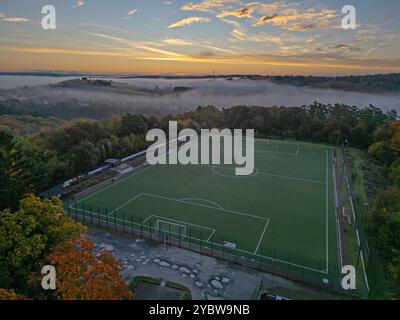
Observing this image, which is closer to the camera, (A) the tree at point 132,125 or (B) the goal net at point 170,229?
(B) the goal net at point 170,229

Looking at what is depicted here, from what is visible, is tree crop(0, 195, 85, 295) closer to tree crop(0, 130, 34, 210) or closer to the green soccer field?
tree crop(0, 130, 34, 210)

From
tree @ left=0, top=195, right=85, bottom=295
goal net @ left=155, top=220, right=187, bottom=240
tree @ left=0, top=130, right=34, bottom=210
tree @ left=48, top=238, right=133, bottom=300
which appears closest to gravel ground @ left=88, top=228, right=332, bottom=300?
goal net @ left=155, top=220, right=187, bottom=240

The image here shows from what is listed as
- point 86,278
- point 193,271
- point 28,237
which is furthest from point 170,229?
point 86,278

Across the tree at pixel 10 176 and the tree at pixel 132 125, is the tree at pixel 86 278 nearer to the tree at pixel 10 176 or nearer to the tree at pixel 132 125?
the tree at pixel 10 176

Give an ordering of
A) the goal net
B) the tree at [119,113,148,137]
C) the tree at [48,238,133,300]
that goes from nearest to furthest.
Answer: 1. the tree at [48,238,133,300]
2. the goal net
3. the tree at [119,113,148,137]

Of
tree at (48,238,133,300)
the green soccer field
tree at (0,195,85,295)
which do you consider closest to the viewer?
tree at (48,238,133,300)

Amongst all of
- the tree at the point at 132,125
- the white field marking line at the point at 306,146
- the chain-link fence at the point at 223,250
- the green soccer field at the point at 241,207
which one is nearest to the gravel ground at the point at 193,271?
the chain-link fence at the point at 223,250
